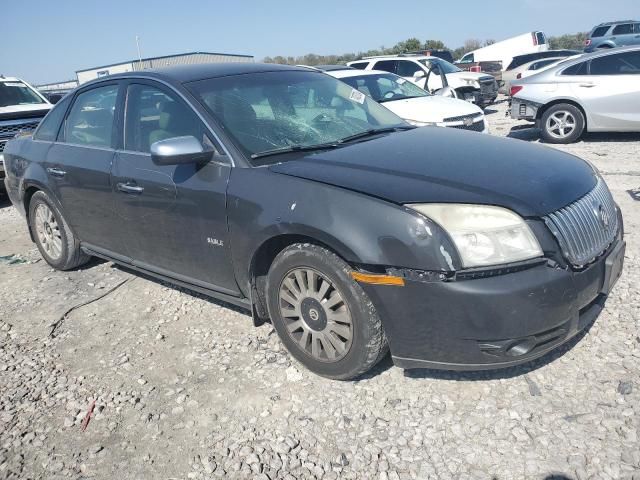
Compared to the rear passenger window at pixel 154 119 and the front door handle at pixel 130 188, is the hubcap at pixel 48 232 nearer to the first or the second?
the front door handle at pixel 130 188

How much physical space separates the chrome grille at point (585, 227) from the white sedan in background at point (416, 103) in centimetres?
465

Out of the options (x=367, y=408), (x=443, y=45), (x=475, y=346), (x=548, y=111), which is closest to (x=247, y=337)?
(x=367, y=408)

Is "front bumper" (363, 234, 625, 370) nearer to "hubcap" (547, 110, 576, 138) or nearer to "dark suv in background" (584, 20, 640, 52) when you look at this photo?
"hubcap" (547, 110, 576, 138)

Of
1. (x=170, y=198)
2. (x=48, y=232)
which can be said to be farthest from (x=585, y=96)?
(x=48, y=232)

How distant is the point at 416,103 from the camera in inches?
334

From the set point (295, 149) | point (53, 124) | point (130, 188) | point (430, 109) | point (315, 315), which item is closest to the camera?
point (315, 315)

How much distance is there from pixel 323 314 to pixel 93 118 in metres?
2.63

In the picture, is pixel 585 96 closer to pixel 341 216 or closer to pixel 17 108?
pixel 341 216

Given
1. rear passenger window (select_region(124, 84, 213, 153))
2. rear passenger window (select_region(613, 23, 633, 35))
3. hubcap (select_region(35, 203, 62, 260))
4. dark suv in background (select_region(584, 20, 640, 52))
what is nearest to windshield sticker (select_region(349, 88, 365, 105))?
rear passenger window (select_region(124, 84, 213, 153))

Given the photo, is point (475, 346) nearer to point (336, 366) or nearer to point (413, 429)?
point (413, 429)

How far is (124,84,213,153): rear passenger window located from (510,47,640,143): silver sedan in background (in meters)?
8.03

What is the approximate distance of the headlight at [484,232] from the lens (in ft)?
8.04

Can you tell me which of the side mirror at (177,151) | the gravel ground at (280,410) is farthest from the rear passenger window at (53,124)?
the side mirror at (177,151)

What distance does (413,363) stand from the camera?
266 cm
